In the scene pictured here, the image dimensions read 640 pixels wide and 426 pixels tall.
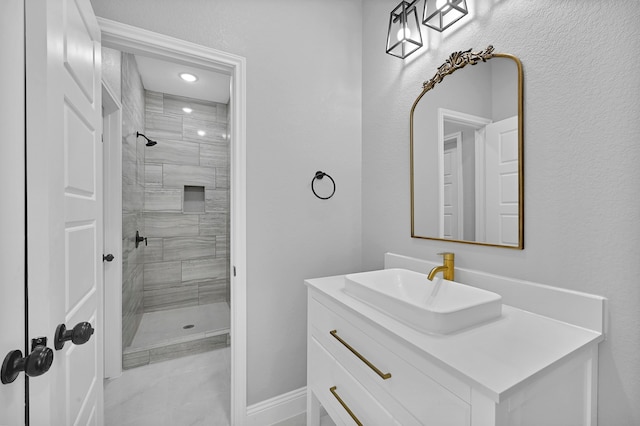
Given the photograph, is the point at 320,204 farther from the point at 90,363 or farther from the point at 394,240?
the point at 90,363

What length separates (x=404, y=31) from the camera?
1.37 m

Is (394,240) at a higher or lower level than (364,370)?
higher

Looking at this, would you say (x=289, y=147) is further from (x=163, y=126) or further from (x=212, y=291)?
(x=212, y=291)

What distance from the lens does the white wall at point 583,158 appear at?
763 mm

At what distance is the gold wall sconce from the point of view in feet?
3.88

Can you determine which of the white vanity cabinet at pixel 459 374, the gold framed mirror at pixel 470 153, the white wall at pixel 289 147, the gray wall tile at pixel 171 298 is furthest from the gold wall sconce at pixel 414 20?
the gray wall tile at pixel 171 298

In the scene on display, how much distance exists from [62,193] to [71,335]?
0.38 metres

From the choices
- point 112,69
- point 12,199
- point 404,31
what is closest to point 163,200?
point 112,69

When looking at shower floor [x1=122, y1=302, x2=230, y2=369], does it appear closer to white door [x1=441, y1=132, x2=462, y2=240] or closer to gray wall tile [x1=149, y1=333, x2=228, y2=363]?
gray wall tile [x1=149, y1=333, x2=228, y2=363]

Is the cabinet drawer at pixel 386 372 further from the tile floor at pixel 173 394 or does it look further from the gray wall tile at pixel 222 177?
the gray wall tile at pixel 222 177

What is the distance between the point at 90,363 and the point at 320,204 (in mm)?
1290

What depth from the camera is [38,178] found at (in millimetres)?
613

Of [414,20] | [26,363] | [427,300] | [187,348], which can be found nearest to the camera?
[26,363]

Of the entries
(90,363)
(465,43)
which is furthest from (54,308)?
(465,43)
